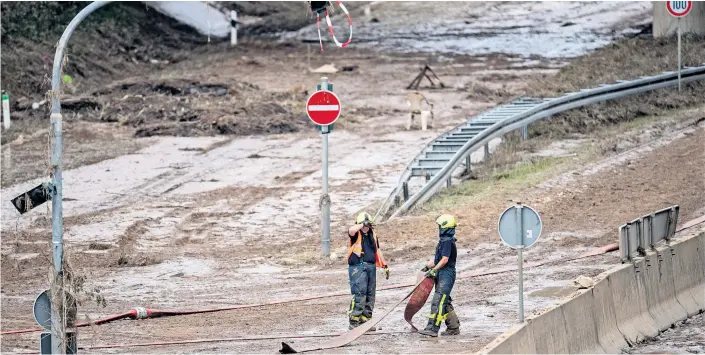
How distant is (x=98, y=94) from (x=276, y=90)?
5.44 meters

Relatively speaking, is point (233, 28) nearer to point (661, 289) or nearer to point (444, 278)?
point (661, 289)

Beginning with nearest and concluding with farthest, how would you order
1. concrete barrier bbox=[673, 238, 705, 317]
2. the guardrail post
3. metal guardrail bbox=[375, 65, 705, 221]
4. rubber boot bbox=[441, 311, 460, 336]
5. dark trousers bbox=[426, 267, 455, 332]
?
1. dark trousers bbox=[426, 267, 455, 332]
2. rubber boot bbox=[441, 311, 460, 336]
3. concrete barrier bbox=[673, 238, 705, 317]
4. metal guardrail bbox=[375, 65, 705, 221]
5. the guardrail post

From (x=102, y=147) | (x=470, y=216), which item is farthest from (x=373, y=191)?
(x=102, y=147)

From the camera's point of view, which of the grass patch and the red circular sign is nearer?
the red circular sign

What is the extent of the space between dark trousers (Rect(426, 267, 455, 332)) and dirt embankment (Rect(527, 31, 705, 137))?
16.8 metres

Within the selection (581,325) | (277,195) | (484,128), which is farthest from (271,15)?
(581,325)

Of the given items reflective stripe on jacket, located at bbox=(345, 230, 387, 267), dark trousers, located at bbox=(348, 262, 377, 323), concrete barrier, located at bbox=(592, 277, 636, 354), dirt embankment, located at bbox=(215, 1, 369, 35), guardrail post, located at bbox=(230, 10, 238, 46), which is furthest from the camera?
dirt embankment, located at bbox=(215, 1, 369, 35)

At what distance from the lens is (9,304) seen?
19578 mm

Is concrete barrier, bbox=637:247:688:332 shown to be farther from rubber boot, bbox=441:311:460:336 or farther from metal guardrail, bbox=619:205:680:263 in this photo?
rubber boot, bbox=441:311:460:336

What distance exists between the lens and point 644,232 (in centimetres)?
1755

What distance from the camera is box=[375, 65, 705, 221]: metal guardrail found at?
85.9 ft

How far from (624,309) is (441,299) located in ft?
7.77

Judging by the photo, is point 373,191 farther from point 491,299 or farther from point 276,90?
point 276,90

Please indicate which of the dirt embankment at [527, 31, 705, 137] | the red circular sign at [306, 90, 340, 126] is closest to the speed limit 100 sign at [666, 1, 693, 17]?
the dirt embankment at [527, 31, 705, 137]
